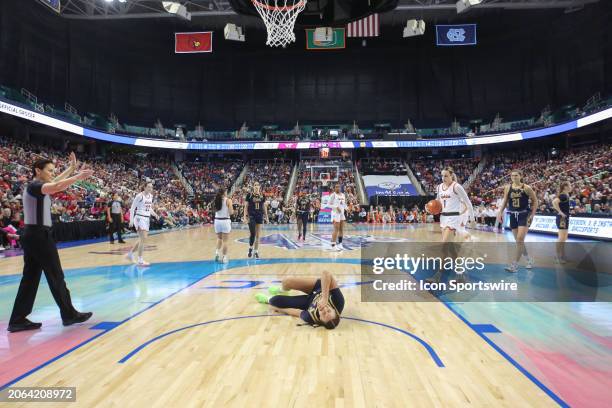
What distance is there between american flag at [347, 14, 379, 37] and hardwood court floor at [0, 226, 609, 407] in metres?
23.1

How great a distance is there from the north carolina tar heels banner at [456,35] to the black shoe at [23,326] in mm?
28894

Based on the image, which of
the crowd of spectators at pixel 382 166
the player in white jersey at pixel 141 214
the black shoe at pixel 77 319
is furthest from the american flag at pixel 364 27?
the black shoe at pixel 77 319

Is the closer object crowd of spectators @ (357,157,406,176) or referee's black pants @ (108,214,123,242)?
referee's black pants @ (108,214,123,242)

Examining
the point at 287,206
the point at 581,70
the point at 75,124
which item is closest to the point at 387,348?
the point at 287,206

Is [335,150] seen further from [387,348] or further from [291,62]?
[387,348]

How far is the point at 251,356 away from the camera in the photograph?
146 inches

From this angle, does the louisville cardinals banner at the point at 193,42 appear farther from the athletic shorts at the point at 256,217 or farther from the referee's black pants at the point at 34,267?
the referee's black pants at the point at 34,267

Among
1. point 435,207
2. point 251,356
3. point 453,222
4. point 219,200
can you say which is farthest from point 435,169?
point 251,356

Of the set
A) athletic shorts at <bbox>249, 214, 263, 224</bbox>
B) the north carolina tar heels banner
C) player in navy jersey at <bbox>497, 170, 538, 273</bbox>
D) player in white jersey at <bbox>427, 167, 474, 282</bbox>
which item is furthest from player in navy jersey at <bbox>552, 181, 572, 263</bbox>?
the north carolina tar heels banner

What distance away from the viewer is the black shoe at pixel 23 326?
4417mm

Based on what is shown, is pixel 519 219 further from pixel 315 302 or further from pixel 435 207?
pixel 315 302

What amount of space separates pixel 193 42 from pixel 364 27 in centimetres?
1246

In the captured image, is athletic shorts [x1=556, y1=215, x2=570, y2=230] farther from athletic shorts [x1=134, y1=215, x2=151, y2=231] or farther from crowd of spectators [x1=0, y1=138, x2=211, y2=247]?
crowd of spectators [x1=0, y1=138, x2=211, y2=247]

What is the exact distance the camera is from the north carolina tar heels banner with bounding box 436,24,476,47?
26875mm
